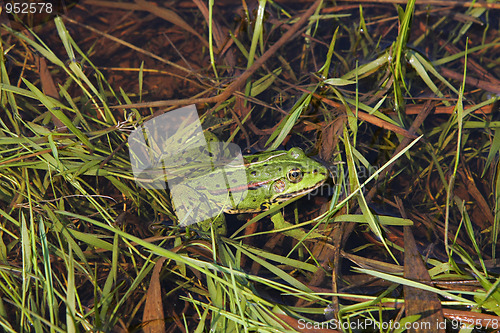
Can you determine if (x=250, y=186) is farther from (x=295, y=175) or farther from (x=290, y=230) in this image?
(x=290, y=230)

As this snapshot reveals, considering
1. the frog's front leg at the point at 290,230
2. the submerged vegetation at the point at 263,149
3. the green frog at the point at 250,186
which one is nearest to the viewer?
the submerged vegetation at the point at 263,149

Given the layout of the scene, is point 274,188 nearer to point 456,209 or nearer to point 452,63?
point 456,209

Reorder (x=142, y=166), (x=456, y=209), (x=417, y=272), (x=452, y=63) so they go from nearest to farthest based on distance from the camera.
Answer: (x=417, y=272) < (x=456, y=209) < (x=142, y=166) < (x=452, y=63)

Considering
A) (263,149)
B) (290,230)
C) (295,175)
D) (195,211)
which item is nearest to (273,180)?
(295,175)

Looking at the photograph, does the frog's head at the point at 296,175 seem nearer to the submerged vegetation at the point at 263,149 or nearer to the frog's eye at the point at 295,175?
the frog's eye at the point at 295,175

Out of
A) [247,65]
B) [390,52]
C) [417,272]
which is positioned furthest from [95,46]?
[417,272]

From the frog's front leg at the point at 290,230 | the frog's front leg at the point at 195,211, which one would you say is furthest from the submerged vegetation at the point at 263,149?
the frog's front leg at the point at 195,211
